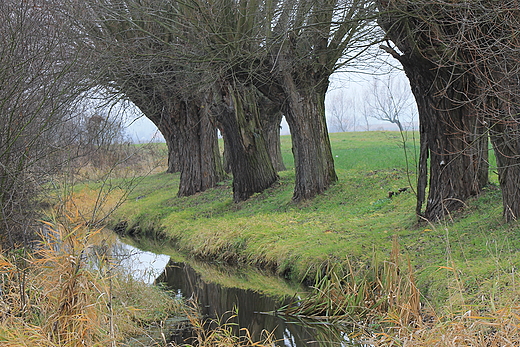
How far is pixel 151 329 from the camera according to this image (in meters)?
7.12

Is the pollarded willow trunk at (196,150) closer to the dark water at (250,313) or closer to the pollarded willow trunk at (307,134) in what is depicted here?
the pollarded willow trunk at (307,134)

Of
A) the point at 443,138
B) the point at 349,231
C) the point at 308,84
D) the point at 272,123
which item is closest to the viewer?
the point at 443,138

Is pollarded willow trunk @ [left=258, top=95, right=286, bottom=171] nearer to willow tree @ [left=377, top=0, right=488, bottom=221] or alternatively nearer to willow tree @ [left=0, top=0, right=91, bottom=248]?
willow tree @ [left=377, top=0, right=488, bottom=221]

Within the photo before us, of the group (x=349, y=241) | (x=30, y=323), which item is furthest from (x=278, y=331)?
(x=30, y=323)

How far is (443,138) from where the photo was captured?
8.27 metres

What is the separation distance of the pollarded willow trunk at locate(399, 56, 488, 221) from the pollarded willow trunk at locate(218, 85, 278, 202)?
6533 mm

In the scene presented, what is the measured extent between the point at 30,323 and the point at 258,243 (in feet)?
18.6

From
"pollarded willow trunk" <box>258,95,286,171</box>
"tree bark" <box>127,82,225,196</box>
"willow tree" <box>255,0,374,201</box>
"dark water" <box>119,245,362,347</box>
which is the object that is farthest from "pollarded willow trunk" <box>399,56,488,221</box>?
"tree bark" <box>127,82,225,196</box>

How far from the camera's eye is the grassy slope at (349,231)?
6.24 meters

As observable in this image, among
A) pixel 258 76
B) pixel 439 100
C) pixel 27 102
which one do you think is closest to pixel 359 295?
pixel 439 100

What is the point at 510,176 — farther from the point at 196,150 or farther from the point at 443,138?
the point at 196,150

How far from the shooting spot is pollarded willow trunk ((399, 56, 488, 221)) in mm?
7973

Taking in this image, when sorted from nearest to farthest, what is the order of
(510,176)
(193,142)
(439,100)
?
(510,176) → (439,100) → (193,142)

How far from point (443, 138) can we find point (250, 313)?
3868 millimetres
